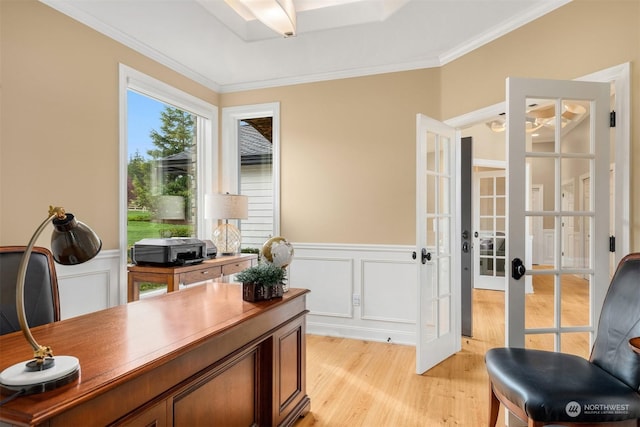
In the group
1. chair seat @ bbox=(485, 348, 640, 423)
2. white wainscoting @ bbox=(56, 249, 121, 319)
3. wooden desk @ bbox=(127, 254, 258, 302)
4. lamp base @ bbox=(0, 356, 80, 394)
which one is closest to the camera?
lamp base @ bbox=(0, 356, 80, 394)

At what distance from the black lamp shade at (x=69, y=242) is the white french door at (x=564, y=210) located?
207 cm

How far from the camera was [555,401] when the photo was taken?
1.44 m

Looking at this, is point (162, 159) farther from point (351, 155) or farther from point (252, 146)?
point (351, 155)

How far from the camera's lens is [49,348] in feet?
3.32

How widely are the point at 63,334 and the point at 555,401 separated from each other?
1.92 metres

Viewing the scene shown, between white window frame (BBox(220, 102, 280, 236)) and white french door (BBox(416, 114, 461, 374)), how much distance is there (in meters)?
1.67

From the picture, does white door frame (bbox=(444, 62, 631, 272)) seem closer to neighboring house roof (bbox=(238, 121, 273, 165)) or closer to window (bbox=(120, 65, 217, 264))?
neighboring house roof (bbox=(238, 121, 273, 165))

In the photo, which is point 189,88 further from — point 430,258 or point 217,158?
point 430,258

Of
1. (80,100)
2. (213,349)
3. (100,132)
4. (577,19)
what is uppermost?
(577,19)

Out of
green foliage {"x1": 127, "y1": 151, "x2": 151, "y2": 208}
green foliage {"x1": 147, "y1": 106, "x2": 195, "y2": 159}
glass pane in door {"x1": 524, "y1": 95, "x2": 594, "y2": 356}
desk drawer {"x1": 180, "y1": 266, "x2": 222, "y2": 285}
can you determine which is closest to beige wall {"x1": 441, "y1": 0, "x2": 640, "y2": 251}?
glass pane in door {"x1": 524, "y1": 95, "x2": 594, "y2": 356}

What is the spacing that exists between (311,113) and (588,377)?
3.15 metres

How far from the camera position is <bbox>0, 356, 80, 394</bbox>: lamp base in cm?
90

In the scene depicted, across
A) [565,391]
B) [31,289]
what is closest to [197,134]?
[31,289]

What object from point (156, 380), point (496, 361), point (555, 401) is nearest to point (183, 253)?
point (156, 380)
